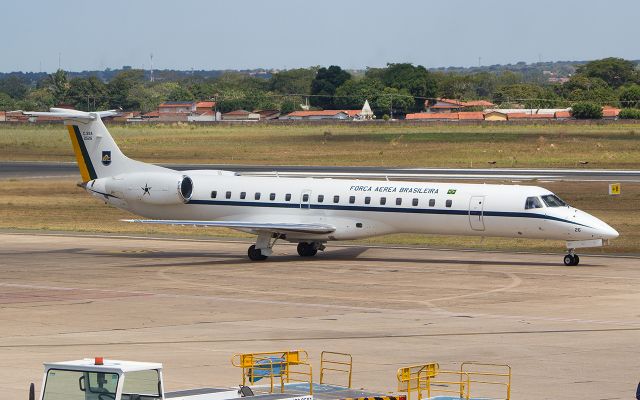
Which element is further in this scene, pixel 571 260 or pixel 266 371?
pixel 571 260

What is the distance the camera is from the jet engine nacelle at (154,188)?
147 ft

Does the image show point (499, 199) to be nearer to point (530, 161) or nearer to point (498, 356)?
point (498, 356)

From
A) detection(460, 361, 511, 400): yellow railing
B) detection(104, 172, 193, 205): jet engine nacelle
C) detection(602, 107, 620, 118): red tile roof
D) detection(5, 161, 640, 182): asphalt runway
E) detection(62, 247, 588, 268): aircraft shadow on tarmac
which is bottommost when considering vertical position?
detection(62, 247, 588, 268): aircraft shadow on tarmac

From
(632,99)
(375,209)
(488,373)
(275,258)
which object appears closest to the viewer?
(488,373)

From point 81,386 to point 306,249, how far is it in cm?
3217

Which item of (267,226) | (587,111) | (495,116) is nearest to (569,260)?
(267,226)

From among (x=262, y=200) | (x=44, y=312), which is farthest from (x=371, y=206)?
(x=44, y=312)

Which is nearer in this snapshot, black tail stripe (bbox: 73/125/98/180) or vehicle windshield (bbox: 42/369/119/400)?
vehicle windshield (bbox: 42/369/119/400)

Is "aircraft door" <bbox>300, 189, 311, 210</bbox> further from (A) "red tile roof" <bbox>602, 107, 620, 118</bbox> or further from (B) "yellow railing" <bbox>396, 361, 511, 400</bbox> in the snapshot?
(A) "red tile roof" <bbox>602, 107, 620, 118</bbox>

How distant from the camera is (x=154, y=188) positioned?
148 feet

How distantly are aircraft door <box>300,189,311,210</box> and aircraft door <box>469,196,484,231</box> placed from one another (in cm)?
609

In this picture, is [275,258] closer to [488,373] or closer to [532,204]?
[532,204]

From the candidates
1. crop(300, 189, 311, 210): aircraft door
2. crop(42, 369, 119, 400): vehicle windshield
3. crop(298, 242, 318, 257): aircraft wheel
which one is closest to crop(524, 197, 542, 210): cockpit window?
crop(300, 189, 311, 210): aircraft door

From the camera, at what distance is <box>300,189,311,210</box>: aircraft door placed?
43.7 metres
